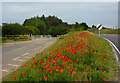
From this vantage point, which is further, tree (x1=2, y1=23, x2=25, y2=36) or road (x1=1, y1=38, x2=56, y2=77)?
tree (x1=2, y1=23, x2=25, y2=36)

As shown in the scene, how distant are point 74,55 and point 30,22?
8876 cm

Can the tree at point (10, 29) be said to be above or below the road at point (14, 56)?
above

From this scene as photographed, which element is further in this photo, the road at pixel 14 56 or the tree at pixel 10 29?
the tree at pixel 10 29

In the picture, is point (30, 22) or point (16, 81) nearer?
point (16, 81)

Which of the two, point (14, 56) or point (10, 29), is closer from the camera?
point (14, 56)

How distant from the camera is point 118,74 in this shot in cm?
595

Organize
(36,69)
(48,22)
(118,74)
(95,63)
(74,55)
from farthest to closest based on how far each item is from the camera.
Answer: (48,22)
(74,55)
(95,63)
(118,74)
(36,69)

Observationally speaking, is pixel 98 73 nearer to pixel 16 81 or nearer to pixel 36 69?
pixel 36 69

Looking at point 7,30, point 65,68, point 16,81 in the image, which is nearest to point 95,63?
point 65,68

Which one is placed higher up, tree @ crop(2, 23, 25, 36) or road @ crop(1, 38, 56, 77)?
tree @ crop(2, 23, 25, 36)

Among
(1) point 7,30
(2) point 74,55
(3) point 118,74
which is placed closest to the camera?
(3) point 118,74

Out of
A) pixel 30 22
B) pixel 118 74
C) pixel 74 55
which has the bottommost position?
pixel 118 74

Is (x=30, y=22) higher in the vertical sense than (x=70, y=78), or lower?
higher

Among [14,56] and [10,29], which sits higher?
[10,29]
